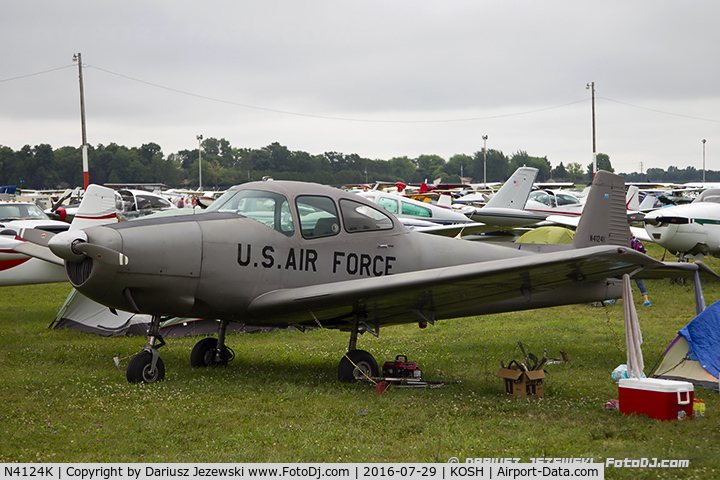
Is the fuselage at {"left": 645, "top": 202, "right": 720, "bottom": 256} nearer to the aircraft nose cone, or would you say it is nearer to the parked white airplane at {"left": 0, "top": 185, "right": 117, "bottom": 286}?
the parked white airplane at {"left": 0, "top": 185, "right": 117, "bottom": 286}

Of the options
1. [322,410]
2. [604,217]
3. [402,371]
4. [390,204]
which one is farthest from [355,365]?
[390,204]

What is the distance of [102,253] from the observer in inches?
265

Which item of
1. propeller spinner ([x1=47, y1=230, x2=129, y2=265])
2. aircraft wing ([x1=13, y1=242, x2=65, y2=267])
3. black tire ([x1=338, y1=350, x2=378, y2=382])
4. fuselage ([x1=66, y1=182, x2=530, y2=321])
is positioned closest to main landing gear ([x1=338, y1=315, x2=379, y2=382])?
black tire ([x1=338, y1=350, x2=378, y2=382])

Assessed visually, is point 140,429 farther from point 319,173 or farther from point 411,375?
point 319,173

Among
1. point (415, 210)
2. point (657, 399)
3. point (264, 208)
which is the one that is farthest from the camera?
point (415, 210)

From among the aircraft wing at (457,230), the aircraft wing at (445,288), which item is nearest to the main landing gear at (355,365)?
the aircraft wing at (445,288)

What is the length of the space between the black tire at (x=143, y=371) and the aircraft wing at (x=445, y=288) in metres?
1.25

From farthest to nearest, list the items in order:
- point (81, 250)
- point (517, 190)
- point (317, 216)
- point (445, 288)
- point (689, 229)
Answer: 1. point (517, 190)
2. point (689, 229)
3. point (317, 216)
4. point (445, 288)
5. point (81, 250)

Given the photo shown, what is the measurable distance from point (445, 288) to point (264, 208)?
228cm

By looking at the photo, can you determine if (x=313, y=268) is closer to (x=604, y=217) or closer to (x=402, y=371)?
(x=402, y=371)

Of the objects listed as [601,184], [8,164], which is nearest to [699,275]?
[601,184]

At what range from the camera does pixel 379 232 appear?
27.5ft

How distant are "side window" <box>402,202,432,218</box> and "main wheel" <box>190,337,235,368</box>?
13.5 m

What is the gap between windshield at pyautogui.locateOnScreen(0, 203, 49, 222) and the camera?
72.7 ft
